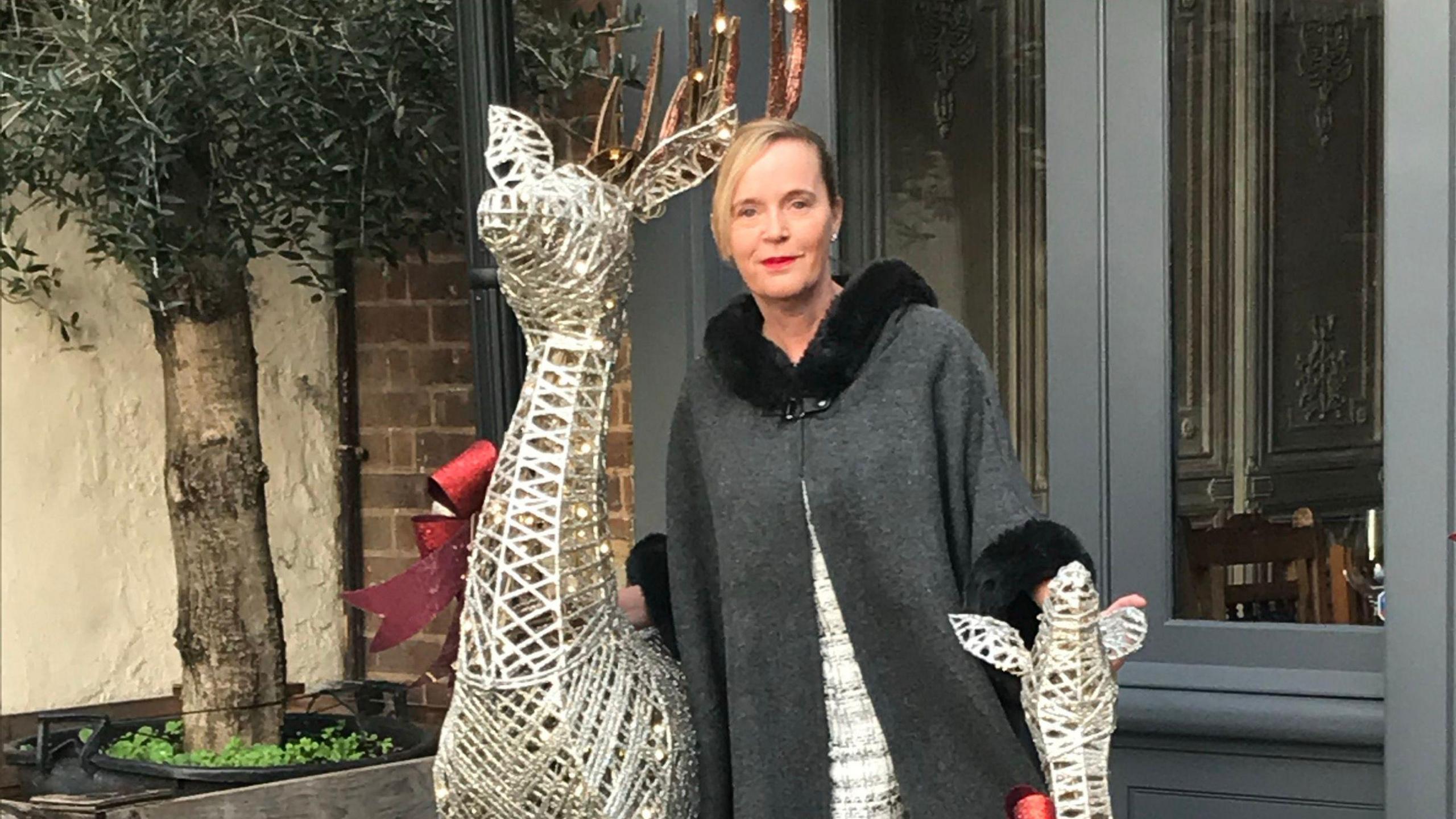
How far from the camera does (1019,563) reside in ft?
7.19

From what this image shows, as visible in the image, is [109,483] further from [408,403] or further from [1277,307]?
[1277,307]

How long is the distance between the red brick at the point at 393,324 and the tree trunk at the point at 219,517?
0.81 meters

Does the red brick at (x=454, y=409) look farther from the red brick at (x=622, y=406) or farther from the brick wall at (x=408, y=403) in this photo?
the red brick at (x=622, y=406)

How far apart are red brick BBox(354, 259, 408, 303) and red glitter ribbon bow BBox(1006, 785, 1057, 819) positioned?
2.86 metres

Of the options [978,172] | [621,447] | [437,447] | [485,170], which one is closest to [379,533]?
[437,447]

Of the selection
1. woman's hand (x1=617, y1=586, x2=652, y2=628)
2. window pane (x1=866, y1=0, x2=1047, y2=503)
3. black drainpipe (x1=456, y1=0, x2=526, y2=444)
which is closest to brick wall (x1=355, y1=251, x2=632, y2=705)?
window pane (x1=866, y1=0, x2=1047, y2=503)

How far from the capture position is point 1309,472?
10.4 ft

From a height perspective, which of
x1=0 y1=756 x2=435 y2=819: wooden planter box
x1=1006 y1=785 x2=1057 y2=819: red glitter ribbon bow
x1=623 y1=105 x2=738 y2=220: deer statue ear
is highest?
x1=623 y1=105 x2=738 y2=220: deer statue ear

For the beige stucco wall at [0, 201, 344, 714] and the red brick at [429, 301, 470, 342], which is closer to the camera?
the beige stucco wall at [0, 201, 344, 714]

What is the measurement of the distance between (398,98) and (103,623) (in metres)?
1.75

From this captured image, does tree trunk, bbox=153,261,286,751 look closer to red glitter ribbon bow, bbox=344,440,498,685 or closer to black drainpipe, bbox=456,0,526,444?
black drainpipe, bbox=456,0,526,444

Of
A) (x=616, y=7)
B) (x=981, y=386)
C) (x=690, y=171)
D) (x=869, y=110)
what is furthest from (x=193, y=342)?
(x=981, y=386)

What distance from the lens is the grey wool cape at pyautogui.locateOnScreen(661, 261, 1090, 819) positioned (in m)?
2.29

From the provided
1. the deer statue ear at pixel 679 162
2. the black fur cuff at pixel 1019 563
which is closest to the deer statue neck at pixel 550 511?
the deer statue ear at pixel 679 162
